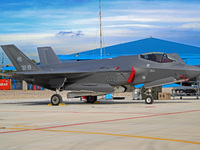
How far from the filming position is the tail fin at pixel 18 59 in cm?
2273

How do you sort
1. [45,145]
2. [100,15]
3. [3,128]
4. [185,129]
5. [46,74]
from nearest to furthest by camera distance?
1. [45,145]
2. [185,129]
3. [3,128]
4. [46,74]
5. [100,15]

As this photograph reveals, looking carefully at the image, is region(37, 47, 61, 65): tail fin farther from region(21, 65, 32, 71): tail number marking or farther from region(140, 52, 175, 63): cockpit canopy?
region(140, 52, 175, 63): cockpit canopy

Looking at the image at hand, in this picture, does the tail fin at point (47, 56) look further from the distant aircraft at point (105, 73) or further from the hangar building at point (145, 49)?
the hangar building at point (145, 49)

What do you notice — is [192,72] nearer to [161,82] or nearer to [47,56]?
[161,82]

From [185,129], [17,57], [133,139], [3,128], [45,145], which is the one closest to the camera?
[45,145]

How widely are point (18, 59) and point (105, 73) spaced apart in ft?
20.4

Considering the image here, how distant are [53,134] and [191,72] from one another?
1356 centimetres

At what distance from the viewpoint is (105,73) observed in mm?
21328

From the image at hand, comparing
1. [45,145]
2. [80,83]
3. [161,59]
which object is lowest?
[45,145]

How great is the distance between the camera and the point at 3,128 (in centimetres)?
961

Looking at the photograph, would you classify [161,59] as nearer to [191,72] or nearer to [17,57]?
[191,72]

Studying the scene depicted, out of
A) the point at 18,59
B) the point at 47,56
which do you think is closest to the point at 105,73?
the point at 47,56

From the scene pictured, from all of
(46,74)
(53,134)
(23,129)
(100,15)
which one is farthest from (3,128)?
(100,15)

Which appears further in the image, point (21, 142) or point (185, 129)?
point (185, 129)
